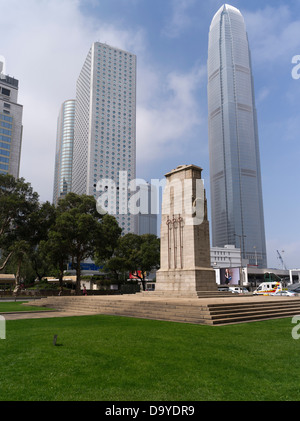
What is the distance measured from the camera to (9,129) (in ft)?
319

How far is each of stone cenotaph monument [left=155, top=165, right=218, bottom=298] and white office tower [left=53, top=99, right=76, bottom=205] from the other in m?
146

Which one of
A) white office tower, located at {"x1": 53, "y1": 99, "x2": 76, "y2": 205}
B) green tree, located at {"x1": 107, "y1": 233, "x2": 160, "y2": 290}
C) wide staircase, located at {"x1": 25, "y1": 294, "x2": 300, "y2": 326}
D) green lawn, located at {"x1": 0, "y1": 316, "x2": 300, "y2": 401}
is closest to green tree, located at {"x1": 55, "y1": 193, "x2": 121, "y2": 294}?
green tree, located at {"x1": 107, "y1": 233, "x2": 160, "y2": 290}

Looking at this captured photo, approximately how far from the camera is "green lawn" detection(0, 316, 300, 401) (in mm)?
5652

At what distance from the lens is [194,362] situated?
773 centimetres

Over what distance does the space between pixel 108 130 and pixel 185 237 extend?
125363 mm

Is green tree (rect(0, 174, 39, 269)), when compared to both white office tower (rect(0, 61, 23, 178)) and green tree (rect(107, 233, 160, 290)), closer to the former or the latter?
green tree (rect(107, 233, 160, 290))

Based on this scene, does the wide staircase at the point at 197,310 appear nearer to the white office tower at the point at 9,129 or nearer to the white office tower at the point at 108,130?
the white office tower at the point at 9,129

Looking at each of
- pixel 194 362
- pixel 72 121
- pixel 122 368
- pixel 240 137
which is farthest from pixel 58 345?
pixel 240 137

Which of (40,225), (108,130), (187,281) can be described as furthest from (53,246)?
(108,130)

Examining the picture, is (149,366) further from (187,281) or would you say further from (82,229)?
(82,229)

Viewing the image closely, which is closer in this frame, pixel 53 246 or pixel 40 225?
pixel 53 246

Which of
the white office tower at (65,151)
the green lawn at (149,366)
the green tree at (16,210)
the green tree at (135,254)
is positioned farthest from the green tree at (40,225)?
the white office tower at (65,151)

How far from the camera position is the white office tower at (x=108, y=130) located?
455 ft

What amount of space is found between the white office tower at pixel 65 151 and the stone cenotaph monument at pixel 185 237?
146 metres
